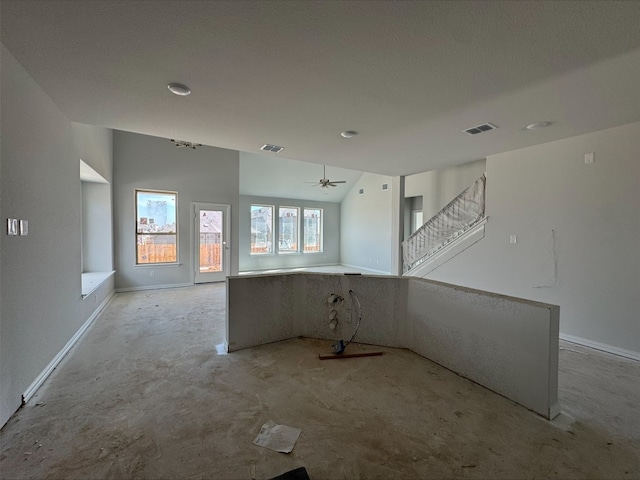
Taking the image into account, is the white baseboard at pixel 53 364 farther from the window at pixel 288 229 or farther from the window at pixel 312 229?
the window at pixel 312 229

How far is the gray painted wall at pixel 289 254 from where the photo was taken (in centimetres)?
984

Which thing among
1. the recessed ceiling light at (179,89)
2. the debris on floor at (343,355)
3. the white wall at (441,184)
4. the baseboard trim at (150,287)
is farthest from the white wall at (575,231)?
the baseboard trim at (150,287)

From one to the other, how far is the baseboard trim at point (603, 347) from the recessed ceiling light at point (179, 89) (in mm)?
5368

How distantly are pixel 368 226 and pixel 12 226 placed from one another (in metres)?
8.93

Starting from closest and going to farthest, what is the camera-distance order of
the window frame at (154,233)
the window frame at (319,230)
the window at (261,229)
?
1. the window frame at (154,233)
2. the window at (261,229)
3. the window frame at (319,230)

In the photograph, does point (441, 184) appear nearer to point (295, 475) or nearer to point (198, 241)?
point (198, 241)

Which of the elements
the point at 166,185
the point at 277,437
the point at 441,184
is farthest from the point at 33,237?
the point at 441,184

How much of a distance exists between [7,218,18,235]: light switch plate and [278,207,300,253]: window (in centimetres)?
846

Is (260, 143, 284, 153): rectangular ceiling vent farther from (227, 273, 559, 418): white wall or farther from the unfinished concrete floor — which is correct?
the unfinished concrete floor

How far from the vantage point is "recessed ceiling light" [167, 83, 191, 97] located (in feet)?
8.07

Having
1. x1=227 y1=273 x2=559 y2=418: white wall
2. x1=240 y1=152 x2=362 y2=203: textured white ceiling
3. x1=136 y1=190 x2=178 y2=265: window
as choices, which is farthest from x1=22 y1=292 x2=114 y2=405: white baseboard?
x1=240 y1=152 x2=362 y2=203: textured white ceiling

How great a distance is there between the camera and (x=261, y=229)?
10.2 meters

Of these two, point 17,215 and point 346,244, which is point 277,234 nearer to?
point 346,244

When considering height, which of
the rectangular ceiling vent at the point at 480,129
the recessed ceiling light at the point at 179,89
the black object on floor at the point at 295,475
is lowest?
the black object on floor at the point at 295,475
